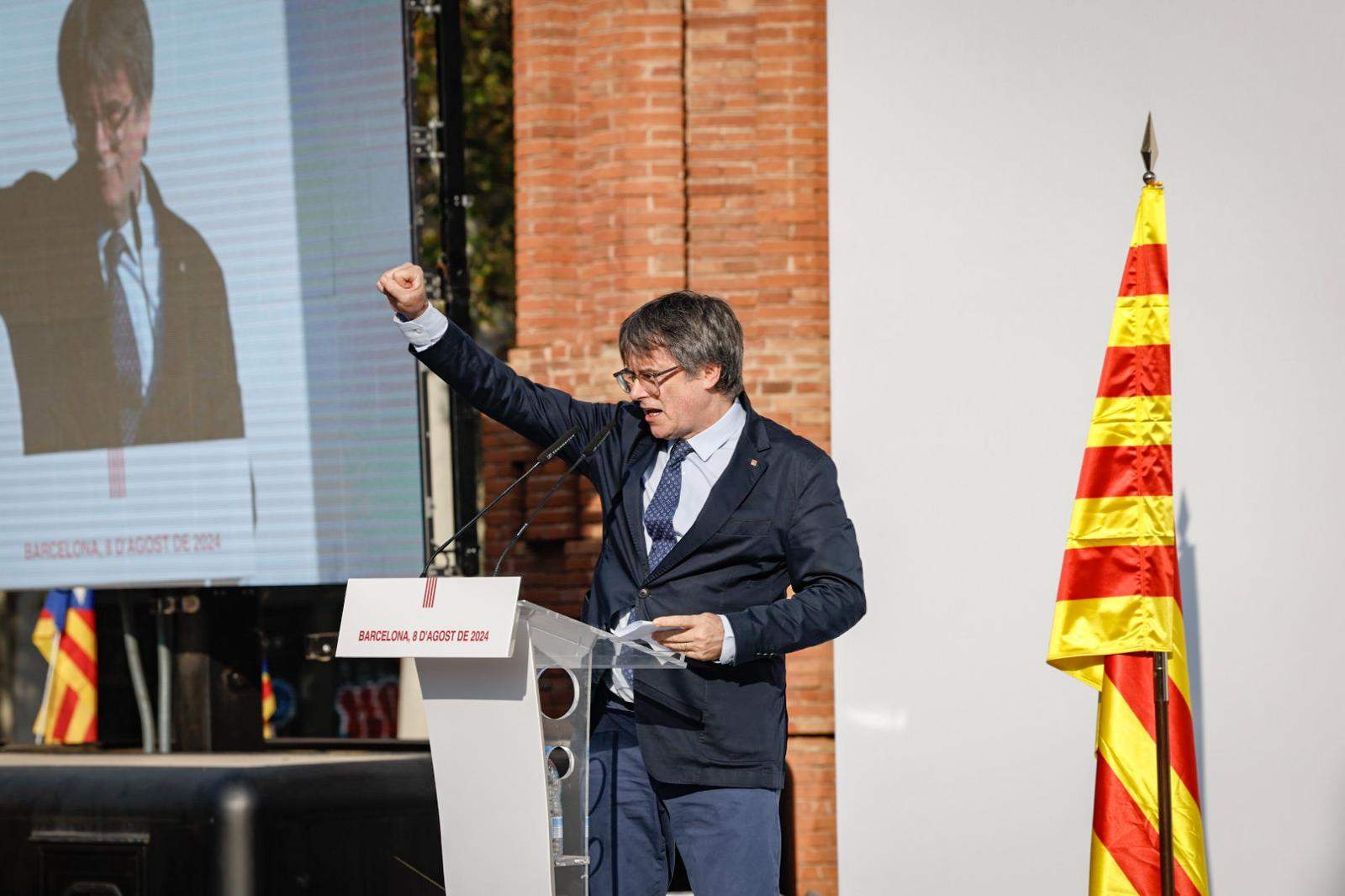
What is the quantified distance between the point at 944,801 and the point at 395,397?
264cm

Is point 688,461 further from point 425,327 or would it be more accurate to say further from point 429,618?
point 429,618

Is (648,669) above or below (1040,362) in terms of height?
below

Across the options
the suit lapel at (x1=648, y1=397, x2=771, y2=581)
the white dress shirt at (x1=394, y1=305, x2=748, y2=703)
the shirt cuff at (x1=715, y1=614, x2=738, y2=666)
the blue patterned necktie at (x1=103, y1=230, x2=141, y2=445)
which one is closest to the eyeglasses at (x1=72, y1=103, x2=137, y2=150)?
the blue patterned necktie at (x1=103, y1=230, x2=141, y2=445)

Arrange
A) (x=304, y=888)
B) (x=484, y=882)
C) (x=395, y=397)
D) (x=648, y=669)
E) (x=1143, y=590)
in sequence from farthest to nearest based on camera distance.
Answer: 1. (x=395, y=397)
2. (x=304, y=888)
3. (x=1143, y=590)
4. (x=648, y=669)
5. (x=484, y=882)

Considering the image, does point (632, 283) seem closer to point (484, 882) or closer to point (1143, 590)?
point (1143, 590)

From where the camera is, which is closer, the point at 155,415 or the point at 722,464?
the point at 722,464

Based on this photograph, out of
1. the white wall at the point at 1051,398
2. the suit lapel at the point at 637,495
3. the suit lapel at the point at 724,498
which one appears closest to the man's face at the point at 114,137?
the white wall at the point at 1051,398

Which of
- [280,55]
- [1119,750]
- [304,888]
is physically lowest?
[304,888]

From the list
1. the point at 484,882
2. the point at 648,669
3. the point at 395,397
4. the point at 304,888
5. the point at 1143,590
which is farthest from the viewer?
the point at 395,397

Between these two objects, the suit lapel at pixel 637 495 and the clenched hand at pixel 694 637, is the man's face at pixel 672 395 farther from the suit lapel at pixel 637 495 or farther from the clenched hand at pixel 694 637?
the clenched hand at pixel 694 637

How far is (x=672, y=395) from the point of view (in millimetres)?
3645

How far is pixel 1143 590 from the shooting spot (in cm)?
411

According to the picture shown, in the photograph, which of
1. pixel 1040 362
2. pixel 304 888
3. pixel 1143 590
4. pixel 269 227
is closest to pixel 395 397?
pixel 269 227

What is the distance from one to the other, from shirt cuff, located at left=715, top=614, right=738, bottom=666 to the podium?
11cm
